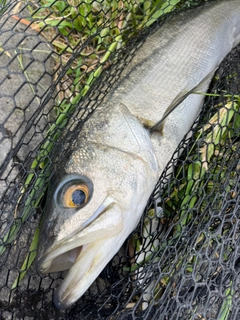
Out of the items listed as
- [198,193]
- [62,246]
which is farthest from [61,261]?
[198,193]

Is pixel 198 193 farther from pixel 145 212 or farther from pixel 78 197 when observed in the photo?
pixel 78 197

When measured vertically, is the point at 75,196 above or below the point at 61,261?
above

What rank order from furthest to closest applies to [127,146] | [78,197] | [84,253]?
[127,146], [78,197], [84,253]

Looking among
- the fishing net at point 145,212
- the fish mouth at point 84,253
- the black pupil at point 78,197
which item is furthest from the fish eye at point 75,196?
the fishing net at point 145,212

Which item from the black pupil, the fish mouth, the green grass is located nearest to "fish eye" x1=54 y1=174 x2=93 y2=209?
the black pupil

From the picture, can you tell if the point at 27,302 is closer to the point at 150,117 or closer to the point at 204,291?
the point at 204,291

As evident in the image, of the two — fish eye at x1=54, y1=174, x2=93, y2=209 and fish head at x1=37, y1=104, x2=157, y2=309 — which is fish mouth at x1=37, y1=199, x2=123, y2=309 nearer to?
fish head at x1=37, y1=104, x2=157, y2=309
